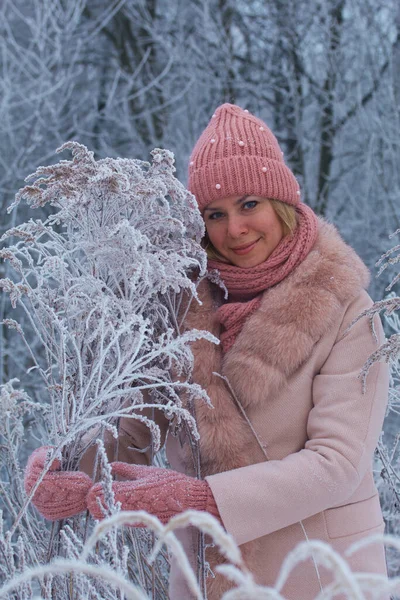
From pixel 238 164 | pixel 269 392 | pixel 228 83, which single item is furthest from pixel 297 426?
pixel 228 83

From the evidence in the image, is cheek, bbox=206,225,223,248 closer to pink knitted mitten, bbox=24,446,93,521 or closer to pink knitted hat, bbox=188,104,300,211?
pink knitted hat, bbox=188,104,300,211

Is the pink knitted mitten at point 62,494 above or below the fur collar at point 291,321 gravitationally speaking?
below

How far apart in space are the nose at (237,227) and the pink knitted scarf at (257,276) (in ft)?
0.33

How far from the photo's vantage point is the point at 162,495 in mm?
1343

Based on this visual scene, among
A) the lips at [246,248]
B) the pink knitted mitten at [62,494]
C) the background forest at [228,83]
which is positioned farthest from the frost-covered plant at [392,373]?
the background forest at [228,83]

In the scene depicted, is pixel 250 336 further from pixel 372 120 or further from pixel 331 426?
pixel 372 120

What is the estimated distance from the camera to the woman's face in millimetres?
1701

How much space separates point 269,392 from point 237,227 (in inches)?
18.4

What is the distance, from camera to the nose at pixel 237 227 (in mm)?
1677

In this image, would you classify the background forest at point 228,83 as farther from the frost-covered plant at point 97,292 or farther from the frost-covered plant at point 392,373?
the frost-covered plant at point 97,292

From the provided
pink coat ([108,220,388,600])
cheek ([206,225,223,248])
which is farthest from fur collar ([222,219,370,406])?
cheek ([206,225,223,248])

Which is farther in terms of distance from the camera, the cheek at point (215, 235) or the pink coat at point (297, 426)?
the cheek at point (215, 235)

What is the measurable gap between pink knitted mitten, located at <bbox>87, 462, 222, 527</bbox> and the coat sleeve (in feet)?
0.10

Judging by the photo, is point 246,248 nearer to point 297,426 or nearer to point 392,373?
point 297,426
